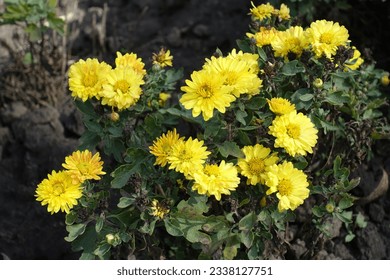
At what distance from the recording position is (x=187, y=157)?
1861 millimetres

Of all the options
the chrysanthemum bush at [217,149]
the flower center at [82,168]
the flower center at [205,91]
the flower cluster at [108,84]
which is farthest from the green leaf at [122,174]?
the flower center at [205,91]

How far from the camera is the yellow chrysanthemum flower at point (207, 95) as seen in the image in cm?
184

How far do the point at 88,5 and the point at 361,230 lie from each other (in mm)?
2441

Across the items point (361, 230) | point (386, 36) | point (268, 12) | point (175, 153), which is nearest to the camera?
point (175, 153)

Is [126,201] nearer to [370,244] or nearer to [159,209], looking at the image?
[159,209]

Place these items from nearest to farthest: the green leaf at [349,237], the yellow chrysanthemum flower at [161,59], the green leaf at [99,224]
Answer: the green leaf at [99,224] < the yellow chrysanthemum flower at [161,59] < the green leaf at [349,237]

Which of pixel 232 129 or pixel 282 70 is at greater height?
pixel 282 70

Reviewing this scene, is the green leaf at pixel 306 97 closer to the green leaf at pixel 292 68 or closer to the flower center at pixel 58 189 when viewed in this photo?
the green leaf at pixel 292 68

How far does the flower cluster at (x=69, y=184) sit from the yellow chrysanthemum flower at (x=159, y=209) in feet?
0.69

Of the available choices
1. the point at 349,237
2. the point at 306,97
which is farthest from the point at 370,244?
the point at 306,97

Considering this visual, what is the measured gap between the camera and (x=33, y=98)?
3287 millimetres

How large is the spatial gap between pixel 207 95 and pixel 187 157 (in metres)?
0.21

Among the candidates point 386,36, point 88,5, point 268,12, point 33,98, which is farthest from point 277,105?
point 88,5

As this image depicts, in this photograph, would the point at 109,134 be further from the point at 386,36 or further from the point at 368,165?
the point at 386,36
